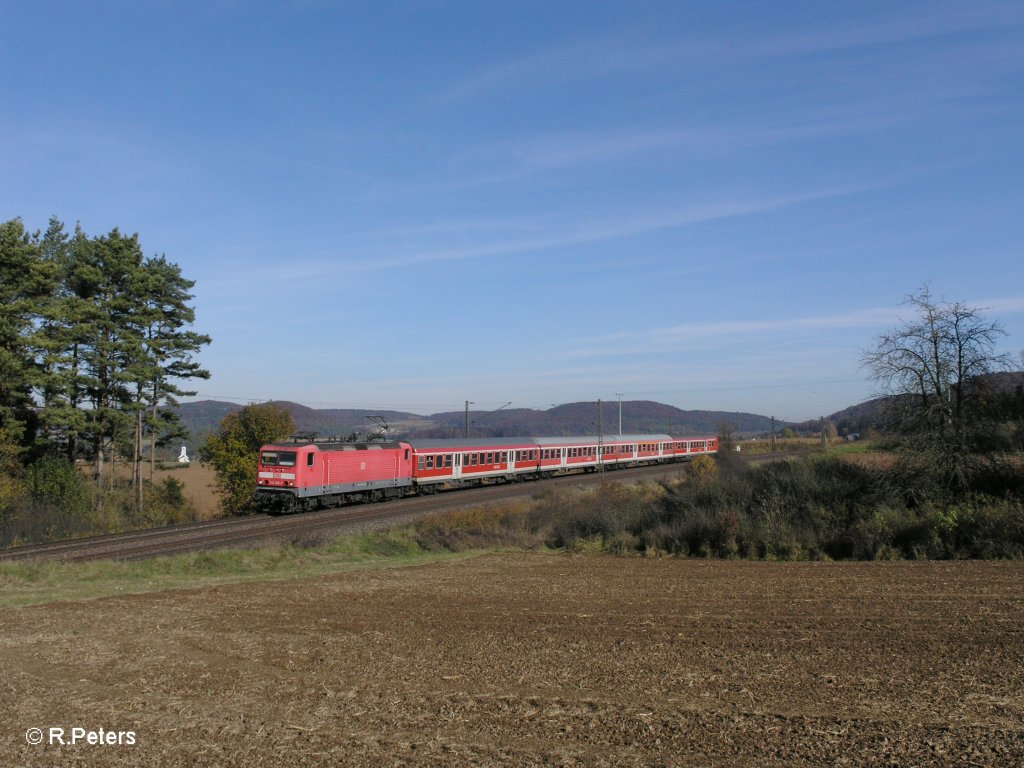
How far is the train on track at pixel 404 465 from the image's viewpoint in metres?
35.3

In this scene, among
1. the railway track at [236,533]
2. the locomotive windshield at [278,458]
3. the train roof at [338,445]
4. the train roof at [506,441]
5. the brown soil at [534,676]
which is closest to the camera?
the brown soil at [534,676]

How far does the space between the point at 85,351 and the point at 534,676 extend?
42.7 metres

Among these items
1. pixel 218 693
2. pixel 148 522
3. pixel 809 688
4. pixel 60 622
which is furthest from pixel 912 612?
pixel 148 522

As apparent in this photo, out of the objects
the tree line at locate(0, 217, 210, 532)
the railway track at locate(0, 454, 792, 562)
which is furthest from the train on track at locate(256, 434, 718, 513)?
the tree line at locate(0, 217, 210, 532)

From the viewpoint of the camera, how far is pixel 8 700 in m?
8.66

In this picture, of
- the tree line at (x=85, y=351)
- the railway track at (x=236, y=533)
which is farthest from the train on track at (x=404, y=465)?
the tree line at (x=85, y=351)

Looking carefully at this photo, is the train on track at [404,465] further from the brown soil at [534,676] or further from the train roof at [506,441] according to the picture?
the brown soil at [534,676]

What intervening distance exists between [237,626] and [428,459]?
3333 cm

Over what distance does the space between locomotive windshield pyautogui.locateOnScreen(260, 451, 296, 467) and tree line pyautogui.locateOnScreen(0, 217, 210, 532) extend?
11421 millimetres

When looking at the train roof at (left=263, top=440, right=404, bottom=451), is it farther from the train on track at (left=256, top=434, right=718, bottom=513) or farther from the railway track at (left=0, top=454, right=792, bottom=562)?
the railway track at (left=0, top=454, right=792, bottom=562)

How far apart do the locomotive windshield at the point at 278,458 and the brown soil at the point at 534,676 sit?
19646 millimetres

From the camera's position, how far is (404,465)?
1710 inches

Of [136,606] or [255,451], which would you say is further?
[255,451]

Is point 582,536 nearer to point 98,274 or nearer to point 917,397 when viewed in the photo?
point 917,397
